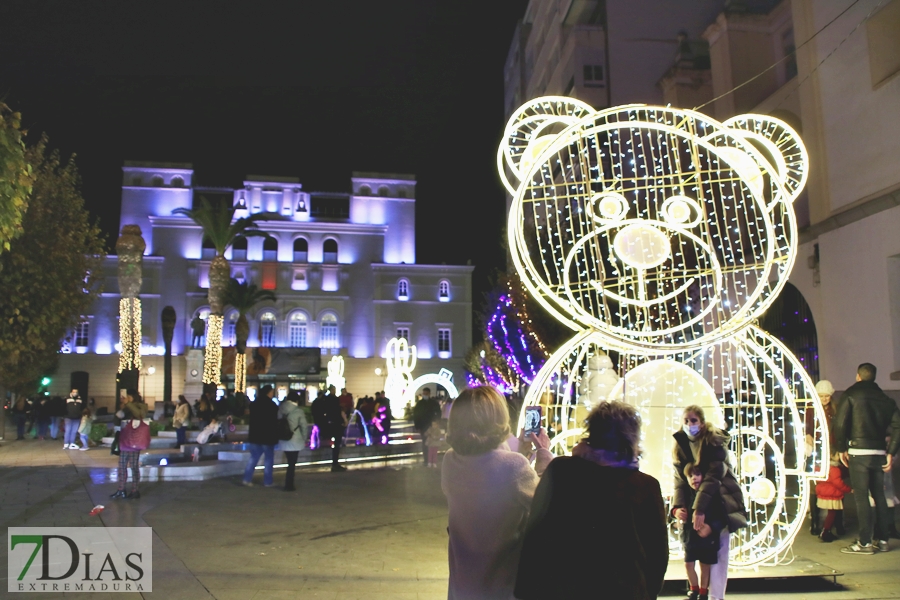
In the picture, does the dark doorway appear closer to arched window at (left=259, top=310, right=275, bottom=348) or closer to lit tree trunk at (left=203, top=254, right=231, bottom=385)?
lit tree trunk at (left=203, top=254, right=231, bottom=385)

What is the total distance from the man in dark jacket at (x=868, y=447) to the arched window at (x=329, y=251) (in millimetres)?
49647

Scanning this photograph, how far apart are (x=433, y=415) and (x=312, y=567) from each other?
8996 millimetres

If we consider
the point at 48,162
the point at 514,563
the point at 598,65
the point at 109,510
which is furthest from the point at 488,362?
the point at 514,563

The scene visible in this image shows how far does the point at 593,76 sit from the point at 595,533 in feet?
108

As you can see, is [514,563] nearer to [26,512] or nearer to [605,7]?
[26,512]

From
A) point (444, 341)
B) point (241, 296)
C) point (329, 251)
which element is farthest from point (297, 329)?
point (444, 341)

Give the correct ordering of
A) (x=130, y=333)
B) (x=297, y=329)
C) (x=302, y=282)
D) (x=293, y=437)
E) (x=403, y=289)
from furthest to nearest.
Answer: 1. (x=403, y=289)
2. (x=302, y=282)
3. (x=297, y=329)
4. (x=130, y=333)
5. (x=293, y=437)

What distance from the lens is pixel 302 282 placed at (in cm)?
5381

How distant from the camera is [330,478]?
1293 centimetres

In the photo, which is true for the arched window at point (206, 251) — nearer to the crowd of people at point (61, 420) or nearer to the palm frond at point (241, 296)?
the palm frond at point (241, 296)

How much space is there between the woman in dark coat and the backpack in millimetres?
8931

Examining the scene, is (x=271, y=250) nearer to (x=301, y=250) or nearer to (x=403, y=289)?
(x=301, y=250)

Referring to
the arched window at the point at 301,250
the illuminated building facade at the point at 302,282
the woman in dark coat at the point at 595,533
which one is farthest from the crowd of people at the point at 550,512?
the arched window at the point at 301,250

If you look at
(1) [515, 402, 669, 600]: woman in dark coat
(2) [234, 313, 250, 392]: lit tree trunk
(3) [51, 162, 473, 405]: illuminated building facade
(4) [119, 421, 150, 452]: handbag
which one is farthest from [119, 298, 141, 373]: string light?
(3) [51, 162, 473, 405]: illuminated building facade
